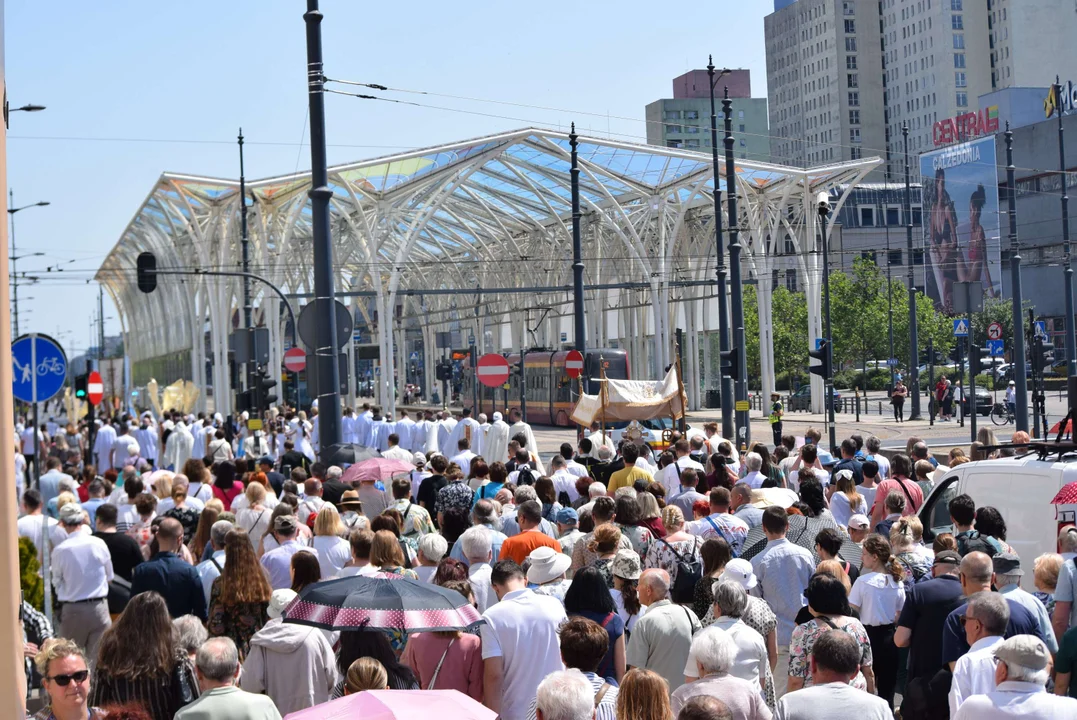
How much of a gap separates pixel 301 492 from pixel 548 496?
339cm

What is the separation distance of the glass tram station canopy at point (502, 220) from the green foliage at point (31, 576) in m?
25.5

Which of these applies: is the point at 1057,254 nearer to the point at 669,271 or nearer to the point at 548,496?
the point at 669,271

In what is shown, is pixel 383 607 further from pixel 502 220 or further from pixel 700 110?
pixel 700 110

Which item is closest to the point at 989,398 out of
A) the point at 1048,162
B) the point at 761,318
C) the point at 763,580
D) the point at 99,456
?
the point at 761,318

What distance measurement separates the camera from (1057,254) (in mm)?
96250

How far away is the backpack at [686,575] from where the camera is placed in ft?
26.0

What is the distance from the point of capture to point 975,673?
615 centimetres

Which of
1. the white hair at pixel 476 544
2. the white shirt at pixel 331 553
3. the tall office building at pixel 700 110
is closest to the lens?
the white hair at pixel 476 544

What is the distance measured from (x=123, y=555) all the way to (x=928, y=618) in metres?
6.53

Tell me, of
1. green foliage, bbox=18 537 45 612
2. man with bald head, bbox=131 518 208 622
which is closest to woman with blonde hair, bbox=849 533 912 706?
man with bald head, bbox=131 518 208 622

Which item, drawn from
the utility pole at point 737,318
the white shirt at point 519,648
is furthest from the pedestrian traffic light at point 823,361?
the white shirt at point 519,648

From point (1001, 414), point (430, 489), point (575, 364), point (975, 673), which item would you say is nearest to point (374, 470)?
point (430, 489)

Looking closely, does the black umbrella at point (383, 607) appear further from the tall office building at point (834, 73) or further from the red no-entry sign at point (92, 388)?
the tall office building at point (834, 73)

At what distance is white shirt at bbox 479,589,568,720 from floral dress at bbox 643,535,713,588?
2174 mm
